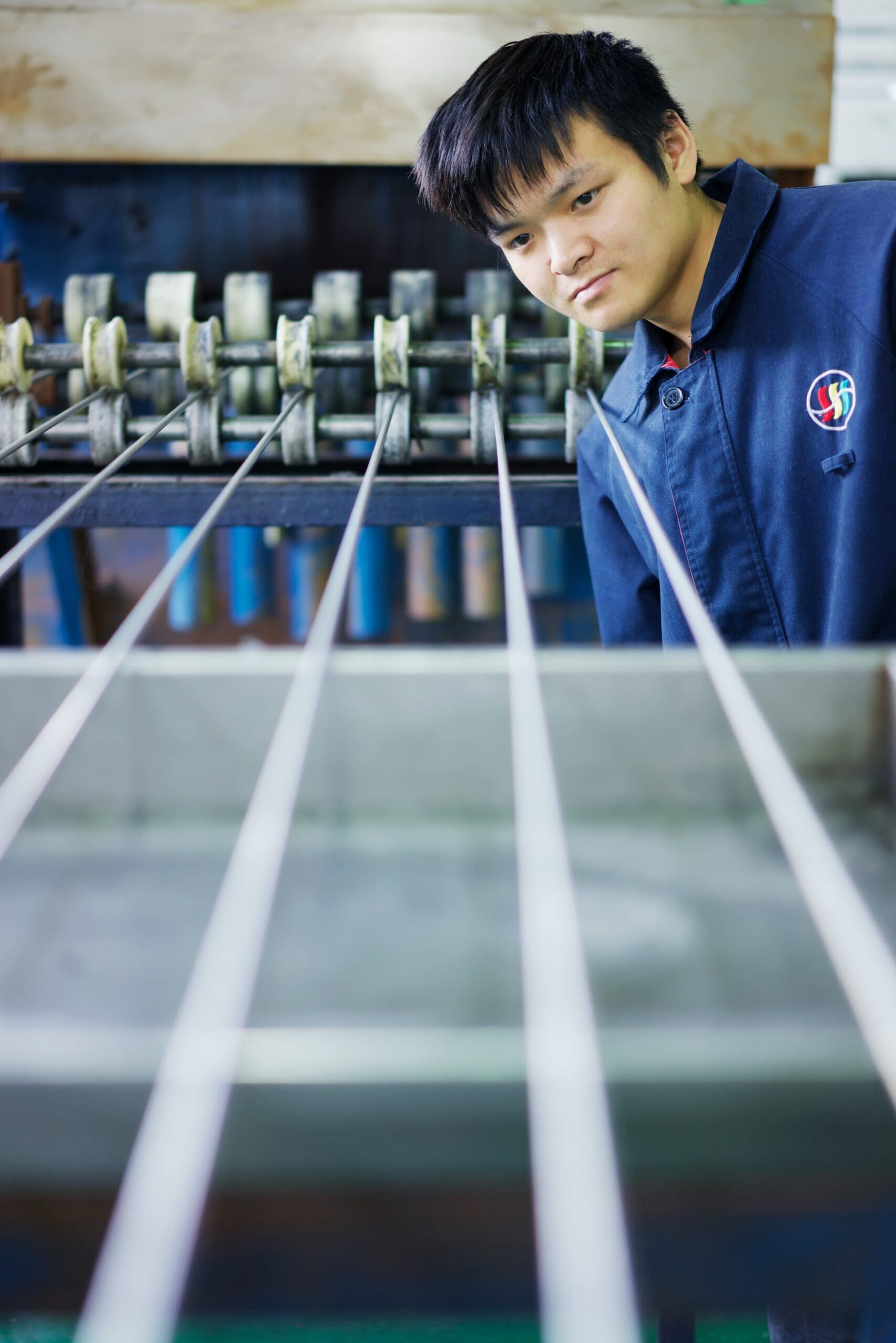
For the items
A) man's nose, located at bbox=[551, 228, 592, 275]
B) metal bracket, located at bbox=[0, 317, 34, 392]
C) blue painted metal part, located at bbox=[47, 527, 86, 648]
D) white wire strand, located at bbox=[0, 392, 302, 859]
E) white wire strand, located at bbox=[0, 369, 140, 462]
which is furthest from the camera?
blue painted metal part, located at bbox=[47, 527, 86, 648]

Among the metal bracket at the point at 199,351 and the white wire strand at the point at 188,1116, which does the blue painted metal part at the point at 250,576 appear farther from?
the white wire strand at the point at 188,1116

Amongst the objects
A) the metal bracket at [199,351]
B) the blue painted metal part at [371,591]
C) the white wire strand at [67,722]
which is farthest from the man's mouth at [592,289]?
the blue painted metal part at [371,591]

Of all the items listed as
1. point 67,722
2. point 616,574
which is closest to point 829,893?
point 67,722

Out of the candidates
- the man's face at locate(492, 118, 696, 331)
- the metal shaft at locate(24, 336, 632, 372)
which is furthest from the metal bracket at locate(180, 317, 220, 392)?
the man's face at locate(492, 118, 696, 331)

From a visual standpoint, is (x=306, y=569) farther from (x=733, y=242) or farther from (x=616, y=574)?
(x=733, y=242)

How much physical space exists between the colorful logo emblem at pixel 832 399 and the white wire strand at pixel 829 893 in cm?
72

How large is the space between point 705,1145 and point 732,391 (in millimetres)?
1008

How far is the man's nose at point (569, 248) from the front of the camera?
1049mm

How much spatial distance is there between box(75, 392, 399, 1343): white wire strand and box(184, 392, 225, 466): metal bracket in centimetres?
103

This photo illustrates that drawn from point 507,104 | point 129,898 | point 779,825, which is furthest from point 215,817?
point 507,104

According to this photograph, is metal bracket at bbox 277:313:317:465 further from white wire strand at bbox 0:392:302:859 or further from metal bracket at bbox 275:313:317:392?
white wire strand at bbox 0:392:302:859

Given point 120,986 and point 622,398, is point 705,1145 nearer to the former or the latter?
point 120,986

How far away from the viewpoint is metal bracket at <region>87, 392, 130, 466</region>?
4.51ft

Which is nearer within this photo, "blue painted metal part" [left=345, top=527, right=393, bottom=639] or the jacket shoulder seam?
the jacket shoulder seam
